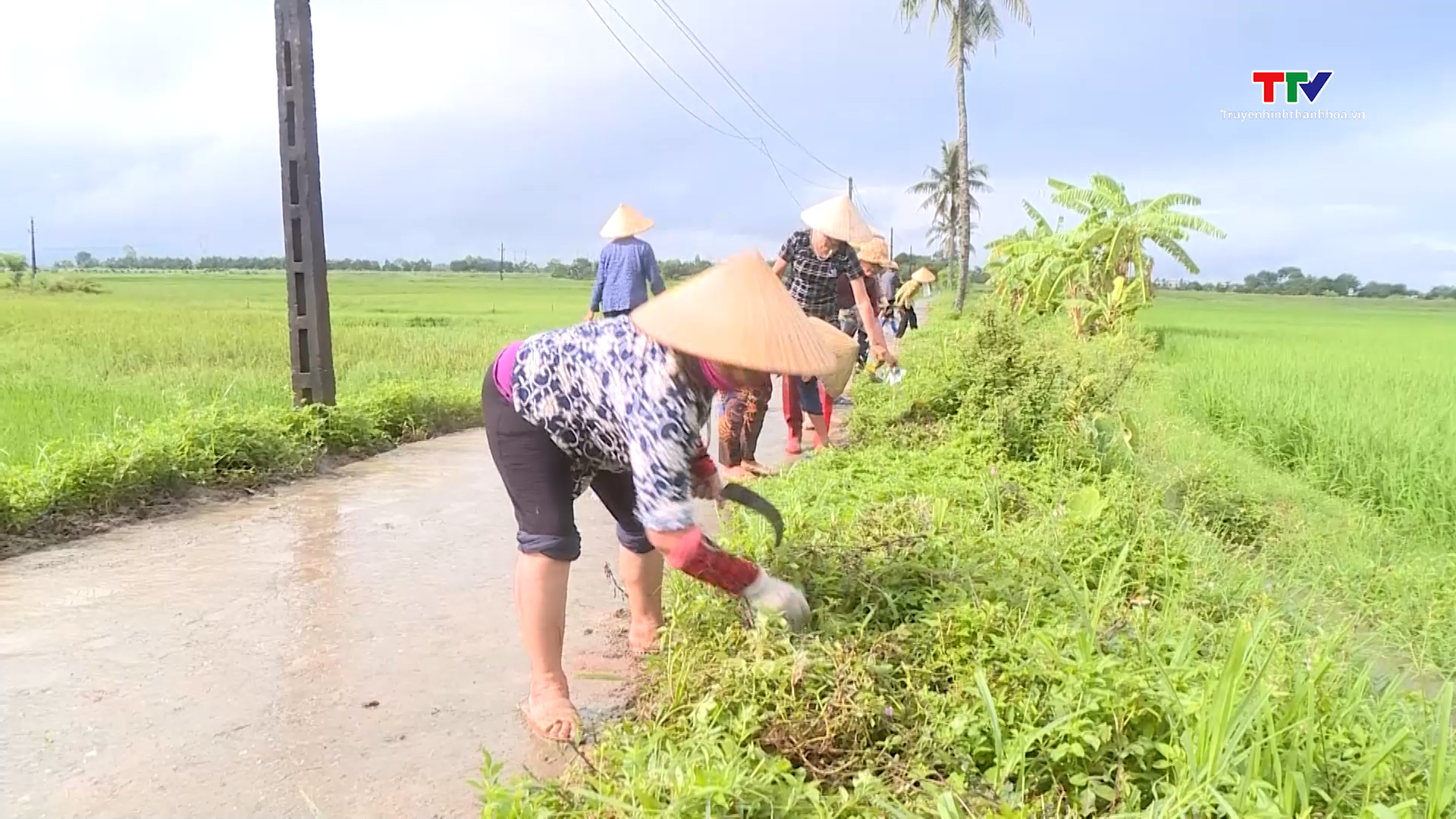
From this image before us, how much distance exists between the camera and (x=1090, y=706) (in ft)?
6.41

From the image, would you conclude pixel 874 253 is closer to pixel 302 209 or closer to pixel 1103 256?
pixel 302 209

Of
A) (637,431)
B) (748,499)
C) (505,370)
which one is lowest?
(748,499)

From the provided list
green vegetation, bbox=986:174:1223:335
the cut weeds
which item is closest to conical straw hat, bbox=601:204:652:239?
the cut weeds

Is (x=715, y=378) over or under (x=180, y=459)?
over

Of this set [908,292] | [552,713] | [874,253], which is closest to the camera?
[552,713]

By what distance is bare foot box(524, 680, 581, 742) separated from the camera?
2.43 meters

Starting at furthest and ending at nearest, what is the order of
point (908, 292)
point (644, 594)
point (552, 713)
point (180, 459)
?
point (908, 292), point (180, 459), point (644, 594), point (552, 713)

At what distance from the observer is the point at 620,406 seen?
2.22 meters

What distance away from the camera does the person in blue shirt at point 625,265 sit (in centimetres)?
686

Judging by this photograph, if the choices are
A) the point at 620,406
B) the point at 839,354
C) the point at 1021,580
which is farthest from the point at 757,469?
the point at 620,406

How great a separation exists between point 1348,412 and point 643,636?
559cm

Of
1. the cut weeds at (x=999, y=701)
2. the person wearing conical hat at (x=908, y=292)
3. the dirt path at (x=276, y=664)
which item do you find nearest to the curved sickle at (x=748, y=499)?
the cut weeds at (x=999, y=701)

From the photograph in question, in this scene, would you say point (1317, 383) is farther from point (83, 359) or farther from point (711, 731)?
point (83, 359)

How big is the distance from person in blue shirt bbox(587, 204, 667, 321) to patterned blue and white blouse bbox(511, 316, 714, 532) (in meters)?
4.36
